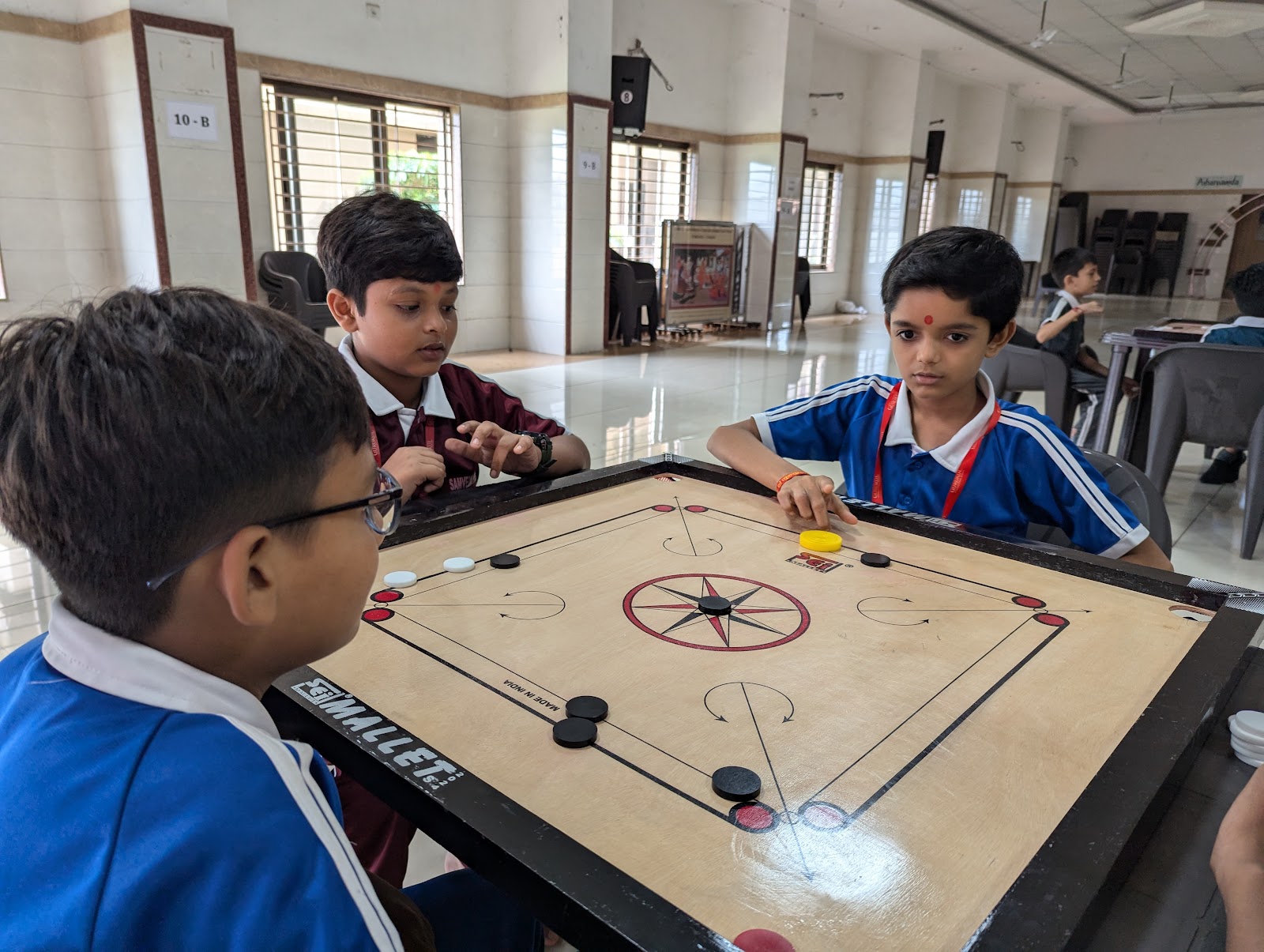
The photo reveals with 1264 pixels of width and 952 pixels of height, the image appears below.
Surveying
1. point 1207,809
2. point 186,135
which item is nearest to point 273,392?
point 1207,809

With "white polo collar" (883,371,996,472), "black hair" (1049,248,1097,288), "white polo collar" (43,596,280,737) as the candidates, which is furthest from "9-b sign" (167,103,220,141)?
"white polo collar" (43,596,280,737)

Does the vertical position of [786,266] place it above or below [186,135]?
below

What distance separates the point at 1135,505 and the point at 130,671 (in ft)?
5.51

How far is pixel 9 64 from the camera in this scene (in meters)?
4.76

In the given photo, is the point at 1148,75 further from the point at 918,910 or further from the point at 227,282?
the point at 918,910

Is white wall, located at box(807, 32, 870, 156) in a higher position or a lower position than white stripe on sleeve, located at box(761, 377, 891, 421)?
higher

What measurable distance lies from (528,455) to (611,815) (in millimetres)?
1040

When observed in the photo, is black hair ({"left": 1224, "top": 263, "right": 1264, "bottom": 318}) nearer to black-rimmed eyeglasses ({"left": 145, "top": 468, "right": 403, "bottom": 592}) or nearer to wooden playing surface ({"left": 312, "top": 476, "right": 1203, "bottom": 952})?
wooden playing surface ({"left": 312, "top": 476, "right": 1203, "bottom": 952})

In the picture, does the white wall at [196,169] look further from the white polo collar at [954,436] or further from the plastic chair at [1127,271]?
the plastic chair at [1127,271]

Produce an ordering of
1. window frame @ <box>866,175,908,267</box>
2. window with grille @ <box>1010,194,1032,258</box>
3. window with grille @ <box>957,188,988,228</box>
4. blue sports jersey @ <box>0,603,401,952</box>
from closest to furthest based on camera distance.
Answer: blue sports jersey @ <box>0,603,401,952</box> < window frame @ <box>866,175,908,267</box> < window with grille @ <box>957,188,988,228</box> < window with grille @ <box>1010,194,1032,258</box>

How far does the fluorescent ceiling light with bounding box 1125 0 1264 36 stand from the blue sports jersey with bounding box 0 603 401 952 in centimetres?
883

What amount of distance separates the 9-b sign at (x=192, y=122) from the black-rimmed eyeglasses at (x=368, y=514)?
16.0 ft

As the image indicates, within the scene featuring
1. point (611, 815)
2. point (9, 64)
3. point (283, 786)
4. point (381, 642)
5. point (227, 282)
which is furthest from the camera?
point (227, 282)

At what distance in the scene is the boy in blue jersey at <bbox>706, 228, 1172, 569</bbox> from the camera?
5.03ft
